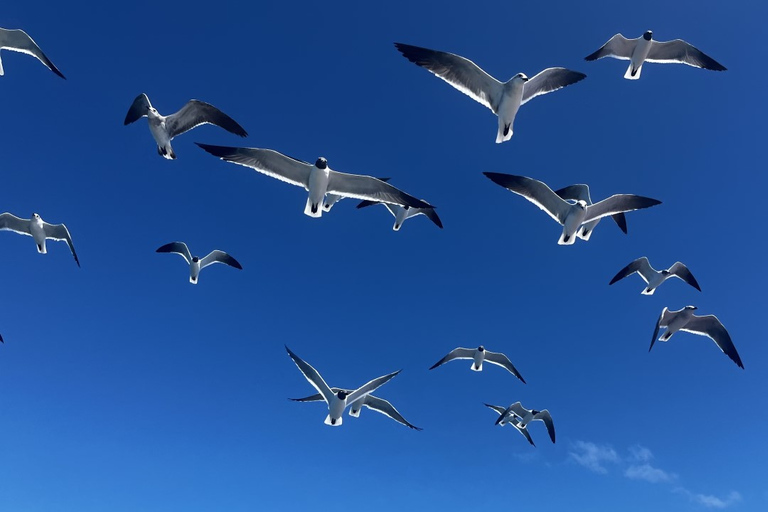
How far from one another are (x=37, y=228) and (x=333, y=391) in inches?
606

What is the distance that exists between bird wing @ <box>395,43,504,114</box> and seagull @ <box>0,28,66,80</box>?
12.7m

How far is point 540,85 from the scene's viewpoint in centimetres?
1825

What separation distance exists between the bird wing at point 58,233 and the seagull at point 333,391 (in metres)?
12.9

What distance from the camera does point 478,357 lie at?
28641 millimetres

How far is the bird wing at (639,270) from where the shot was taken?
2480cm

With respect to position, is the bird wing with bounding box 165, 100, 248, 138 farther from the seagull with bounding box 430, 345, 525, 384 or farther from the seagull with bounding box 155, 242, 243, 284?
the seagull with bounding box 430, 345, 525, 384

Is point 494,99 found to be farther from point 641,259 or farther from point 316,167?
point 641,259

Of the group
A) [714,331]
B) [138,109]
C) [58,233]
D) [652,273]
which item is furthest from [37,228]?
[714,331]

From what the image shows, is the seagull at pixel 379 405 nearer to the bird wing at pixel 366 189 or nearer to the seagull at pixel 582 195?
the bird wing at pixel 366 189

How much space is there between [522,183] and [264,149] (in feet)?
25.8

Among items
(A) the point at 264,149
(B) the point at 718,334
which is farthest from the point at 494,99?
(B) the point at 718,334

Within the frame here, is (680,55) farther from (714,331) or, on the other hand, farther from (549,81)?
(714,331)

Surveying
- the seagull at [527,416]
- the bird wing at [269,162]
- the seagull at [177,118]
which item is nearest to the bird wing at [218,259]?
the seagull at [177,118]

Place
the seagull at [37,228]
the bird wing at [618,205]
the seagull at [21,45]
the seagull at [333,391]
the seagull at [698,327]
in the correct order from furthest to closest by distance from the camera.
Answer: the seagull at [37,228], the seagull at [698,327], the seagull at [21,45], the seagull at [333,391], the bird wing at [618,205]
